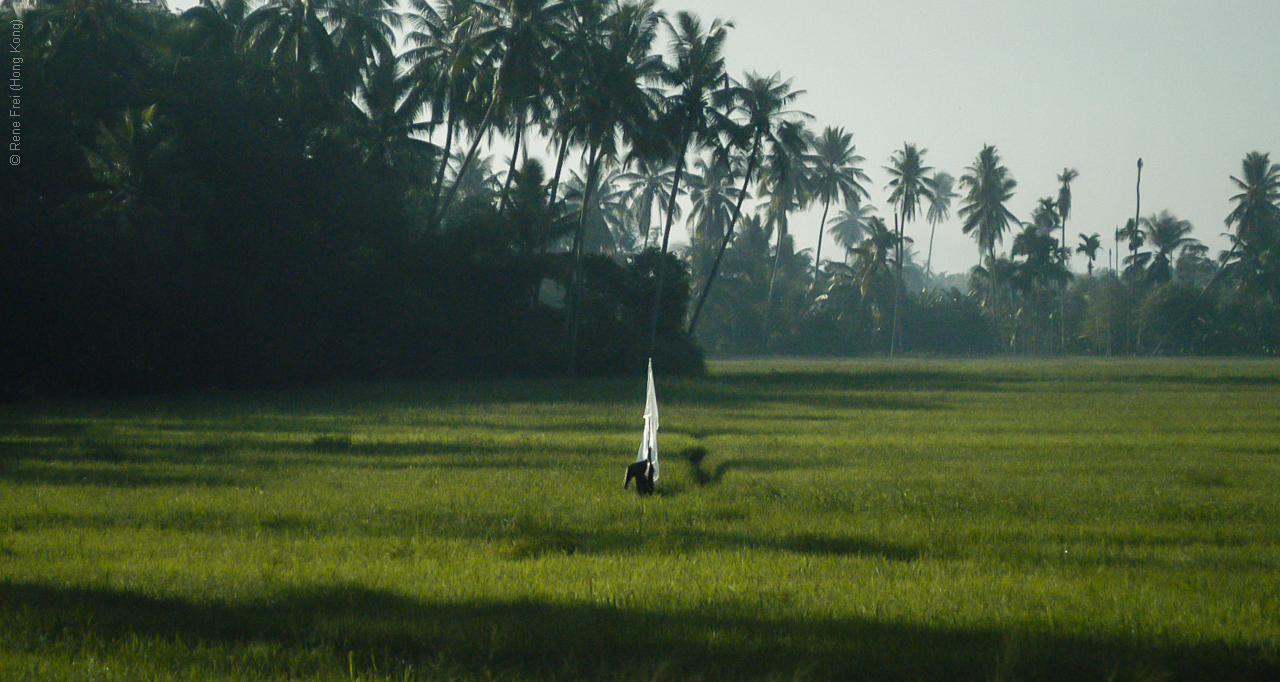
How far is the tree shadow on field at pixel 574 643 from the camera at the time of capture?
5.72m

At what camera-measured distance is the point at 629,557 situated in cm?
885

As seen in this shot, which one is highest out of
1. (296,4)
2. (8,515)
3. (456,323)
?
(296,4)

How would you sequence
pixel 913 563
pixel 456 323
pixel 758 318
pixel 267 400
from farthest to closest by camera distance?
pixel 758 318 → pixel 456 323 → pixel 267 400 → pixel 913 563

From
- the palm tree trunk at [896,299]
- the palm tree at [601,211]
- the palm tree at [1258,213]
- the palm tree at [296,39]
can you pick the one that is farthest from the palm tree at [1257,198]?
the palm tree at [296,39]

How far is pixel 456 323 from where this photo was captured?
45.2 meters

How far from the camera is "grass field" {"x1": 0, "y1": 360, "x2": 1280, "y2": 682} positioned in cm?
595

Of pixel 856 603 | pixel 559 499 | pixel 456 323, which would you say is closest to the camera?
pixel 856 603

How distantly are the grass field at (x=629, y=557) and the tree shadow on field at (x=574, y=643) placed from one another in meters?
0.02

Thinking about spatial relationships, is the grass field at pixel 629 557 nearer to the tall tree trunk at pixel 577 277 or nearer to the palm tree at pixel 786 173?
the tall tree trunk at pixel 577 277

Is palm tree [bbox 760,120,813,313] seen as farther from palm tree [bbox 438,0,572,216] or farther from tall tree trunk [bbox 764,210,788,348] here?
palm tree [bbox 438,0,572,216]

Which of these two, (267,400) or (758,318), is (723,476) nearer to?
(267,400)

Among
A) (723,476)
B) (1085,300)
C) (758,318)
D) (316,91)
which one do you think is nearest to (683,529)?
(723,476)

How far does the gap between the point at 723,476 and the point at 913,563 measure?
20.0ft

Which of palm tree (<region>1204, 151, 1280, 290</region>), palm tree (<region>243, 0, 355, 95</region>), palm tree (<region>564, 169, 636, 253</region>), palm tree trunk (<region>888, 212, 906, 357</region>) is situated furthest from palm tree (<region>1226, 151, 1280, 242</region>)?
palm tree (<region>243, 0, 355, 95</region>)
